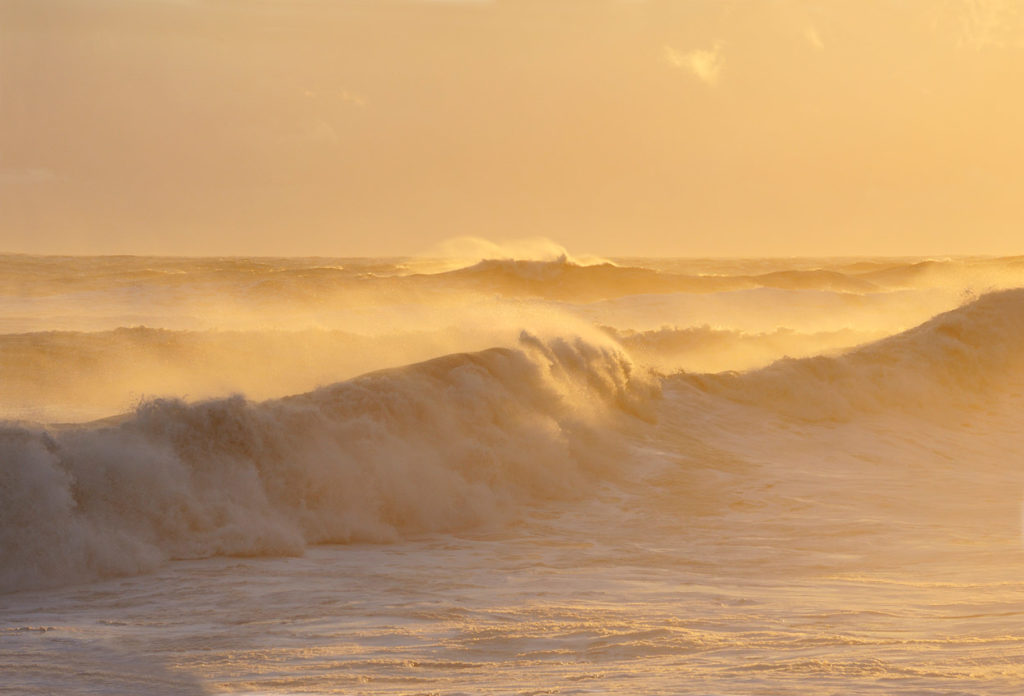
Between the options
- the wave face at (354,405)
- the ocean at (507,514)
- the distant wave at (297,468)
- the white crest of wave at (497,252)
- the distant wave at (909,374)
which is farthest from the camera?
the white crest of wave at (497,252)

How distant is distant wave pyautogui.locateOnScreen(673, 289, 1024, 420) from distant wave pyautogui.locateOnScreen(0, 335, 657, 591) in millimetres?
3804

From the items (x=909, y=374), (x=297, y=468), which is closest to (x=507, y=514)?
(x=297, y=468)

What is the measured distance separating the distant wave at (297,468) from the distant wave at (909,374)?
380 cm

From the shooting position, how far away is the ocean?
594 centimetres

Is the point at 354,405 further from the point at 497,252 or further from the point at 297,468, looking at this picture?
the point at 497,252

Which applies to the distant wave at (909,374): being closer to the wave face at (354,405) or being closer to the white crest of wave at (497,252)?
the wave face at (354,405)

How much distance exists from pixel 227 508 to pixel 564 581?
2773 mm

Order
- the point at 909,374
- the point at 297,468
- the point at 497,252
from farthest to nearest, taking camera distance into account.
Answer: the point at 497,252 < the point at 909,374 < the point at 297,468

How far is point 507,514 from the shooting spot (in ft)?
33.6

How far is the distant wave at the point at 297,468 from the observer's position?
8117mm

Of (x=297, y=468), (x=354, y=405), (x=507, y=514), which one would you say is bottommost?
(x=507, y=514)

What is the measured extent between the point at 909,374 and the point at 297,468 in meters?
10.9

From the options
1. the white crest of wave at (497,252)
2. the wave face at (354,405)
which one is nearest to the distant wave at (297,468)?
the wave face at (354,405)

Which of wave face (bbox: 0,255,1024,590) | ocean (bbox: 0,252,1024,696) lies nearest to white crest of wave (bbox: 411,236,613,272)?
wave face (bbox: 0,255,1024,590)
